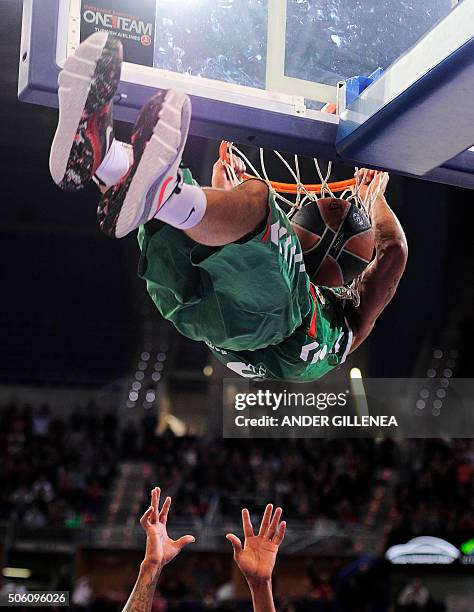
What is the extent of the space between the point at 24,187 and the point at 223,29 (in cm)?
637

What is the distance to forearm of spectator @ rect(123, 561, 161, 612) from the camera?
3006 millimetres

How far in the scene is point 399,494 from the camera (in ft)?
30.0

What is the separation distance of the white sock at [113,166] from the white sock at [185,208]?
139 mm

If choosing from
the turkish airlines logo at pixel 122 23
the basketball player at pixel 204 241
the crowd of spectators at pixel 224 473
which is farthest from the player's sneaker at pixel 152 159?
the crowd of spectators at pixel 224 473

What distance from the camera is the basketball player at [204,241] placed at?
1.92 metres

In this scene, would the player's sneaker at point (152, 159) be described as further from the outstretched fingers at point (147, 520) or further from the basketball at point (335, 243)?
the outstretched fingers at point (147, 520)

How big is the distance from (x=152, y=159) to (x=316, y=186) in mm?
1730

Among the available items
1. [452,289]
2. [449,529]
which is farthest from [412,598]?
[452,289]

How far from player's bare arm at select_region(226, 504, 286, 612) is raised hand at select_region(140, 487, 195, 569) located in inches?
8.0

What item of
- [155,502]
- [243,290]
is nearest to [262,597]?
[155,502]

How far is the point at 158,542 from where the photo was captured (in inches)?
126

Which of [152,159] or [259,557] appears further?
[259,557]

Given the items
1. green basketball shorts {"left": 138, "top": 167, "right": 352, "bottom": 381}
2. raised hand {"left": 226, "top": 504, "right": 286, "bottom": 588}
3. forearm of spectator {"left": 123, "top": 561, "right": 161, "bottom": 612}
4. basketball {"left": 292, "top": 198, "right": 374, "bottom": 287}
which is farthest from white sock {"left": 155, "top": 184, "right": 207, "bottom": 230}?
forearm of spectator {"left": 123, "top": 561, "right": 161, "bottom": 612}

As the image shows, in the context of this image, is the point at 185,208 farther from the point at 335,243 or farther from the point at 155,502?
the point at 155,502
